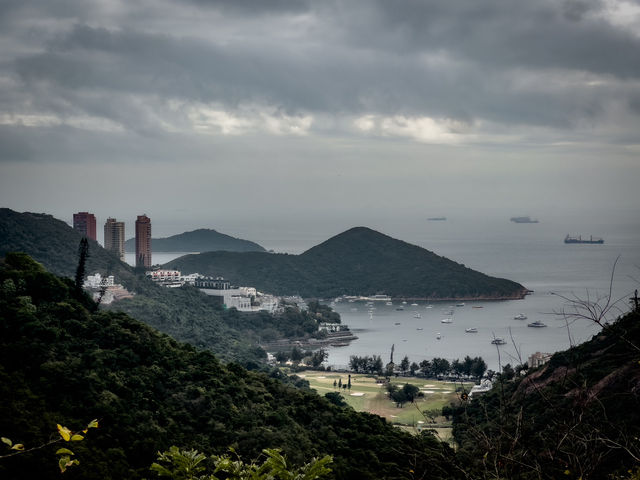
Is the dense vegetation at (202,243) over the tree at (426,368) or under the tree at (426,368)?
over

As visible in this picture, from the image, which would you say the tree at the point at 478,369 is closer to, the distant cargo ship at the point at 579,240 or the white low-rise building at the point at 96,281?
the white low-rise building at the point at 96,281

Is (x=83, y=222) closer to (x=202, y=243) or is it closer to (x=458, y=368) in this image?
(x=458, y=368)

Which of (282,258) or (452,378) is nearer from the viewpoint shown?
(452,378)

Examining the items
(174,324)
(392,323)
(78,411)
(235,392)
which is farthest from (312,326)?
(78,411)

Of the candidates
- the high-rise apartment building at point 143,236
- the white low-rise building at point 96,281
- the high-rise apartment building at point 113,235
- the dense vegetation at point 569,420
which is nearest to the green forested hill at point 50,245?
the white low-rise building at point 96,281

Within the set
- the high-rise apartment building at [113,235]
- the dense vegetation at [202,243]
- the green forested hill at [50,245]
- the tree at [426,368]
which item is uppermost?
the dense vegetation at [202,243]

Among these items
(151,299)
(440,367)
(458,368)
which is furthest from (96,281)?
(458,368)

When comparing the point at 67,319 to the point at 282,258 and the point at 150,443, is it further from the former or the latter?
the point at 282,258
